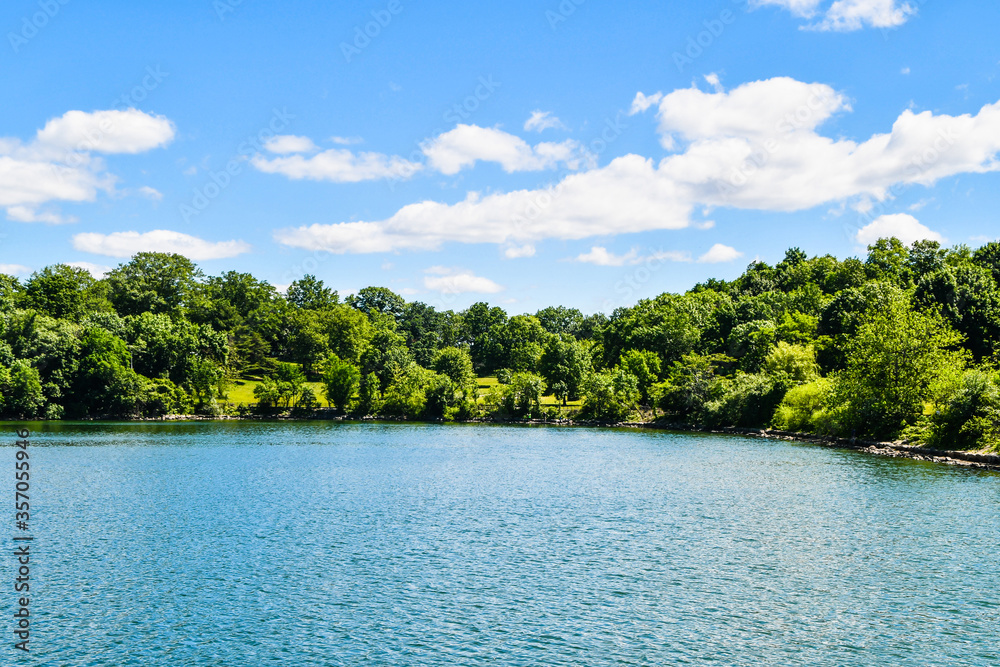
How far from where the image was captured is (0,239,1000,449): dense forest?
200 feet

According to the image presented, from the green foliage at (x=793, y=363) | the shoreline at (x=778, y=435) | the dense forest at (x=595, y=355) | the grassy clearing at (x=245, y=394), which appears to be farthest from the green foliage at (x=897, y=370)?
the grassy clearing at (x=245, y=394)

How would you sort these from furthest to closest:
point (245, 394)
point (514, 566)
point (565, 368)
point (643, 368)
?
point (245, 394) < point (565, 368) < point (643, 368) < point (514, 566)

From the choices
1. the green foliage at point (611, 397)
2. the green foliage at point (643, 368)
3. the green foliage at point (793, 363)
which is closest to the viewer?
the green foliage at point (793, 363)

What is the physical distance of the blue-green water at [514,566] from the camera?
17703 mm

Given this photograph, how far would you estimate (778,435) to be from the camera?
243 ft

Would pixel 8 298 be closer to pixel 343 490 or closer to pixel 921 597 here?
pixel 343 490

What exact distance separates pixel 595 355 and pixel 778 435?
52953 mm

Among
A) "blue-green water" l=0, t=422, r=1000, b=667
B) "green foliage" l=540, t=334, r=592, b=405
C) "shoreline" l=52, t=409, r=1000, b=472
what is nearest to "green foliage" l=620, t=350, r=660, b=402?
"green foliage" l=540, t=334, r=592, b=405

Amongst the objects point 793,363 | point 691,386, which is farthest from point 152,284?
point 793,363

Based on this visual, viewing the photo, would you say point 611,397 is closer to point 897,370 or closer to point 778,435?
point 778,435

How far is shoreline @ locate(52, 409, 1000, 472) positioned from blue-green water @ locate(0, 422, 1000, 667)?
428 cm

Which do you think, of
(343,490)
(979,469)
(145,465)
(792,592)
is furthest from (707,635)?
(145,465)

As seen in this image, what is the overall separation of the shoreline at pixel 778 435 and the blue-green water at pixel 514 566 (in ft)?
14.0

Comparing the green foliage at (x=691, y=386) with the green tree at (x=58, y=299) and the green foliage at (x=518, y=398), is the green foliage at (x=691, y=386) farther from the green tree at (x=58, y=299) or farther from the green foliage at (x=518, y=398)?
the green tree at (x=58, y=299)
